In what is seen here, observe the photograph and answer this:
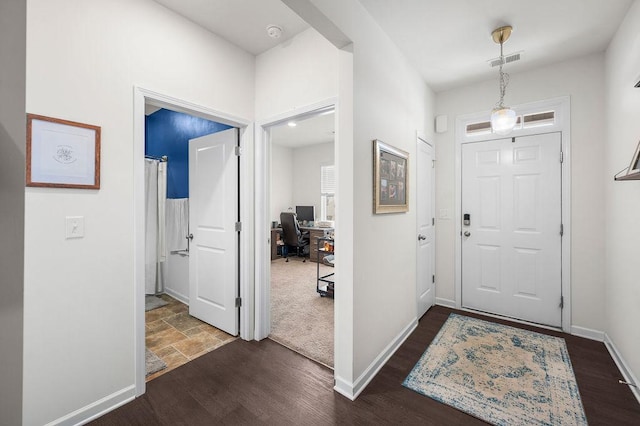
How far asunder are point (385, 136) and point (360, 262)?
1.09m

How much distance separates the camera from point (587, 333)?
268 cm

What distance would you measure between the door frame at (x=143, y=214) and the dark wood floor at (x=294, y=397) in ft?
0.87

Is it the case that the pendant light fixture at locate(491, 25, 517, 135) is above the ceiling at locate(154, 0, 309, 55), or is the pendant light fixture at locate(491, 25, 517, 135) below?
below

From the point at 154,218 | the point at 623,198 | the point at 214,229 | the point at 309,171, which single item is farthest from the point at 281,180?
the point at 623,198

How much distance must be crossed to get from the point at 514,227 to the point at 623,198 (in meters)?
0.98

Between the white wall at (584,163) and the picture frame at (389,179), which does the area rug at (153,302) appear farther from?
the white wall at (584,163)

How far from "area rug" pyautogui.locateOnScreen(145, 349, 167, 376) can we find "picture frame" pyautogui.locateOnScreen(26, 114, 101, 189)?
1.47 meters

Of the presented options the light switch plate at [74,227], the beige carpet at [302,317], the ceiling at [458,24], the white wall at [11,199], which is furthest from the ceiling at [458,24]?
the beige carpet at [302,317]

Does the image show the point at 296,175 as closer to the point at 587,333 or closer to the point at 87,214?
the point at 87,214

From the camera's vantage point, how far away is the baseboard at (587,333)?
Result: 2.62 m

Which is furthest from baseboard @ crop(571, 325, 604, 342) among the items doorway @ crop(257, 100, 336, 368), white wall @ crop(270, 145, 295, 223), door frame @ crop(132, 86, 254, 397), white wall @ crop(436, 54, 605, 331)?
white wall @ crop(270, 145, 295, 223)

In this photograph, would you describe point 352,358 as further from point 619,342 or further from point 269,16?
point 269,16

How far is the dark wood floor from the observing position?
5.55 ft

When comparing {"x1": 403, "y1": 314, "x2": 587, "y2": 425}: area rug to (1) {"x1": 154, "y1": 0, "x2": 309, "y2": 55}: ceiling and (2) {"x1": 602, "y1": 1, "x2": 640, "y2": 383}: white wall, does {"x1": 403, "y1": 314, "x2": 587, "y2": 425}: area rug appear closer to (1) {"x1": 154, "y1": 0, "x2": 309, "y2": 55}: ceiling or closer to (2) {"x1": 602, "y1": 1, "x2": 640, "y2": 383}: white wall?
(2) {"x1": 602, "y1": 1, "x2": 640, "y2": 383}: white wall
